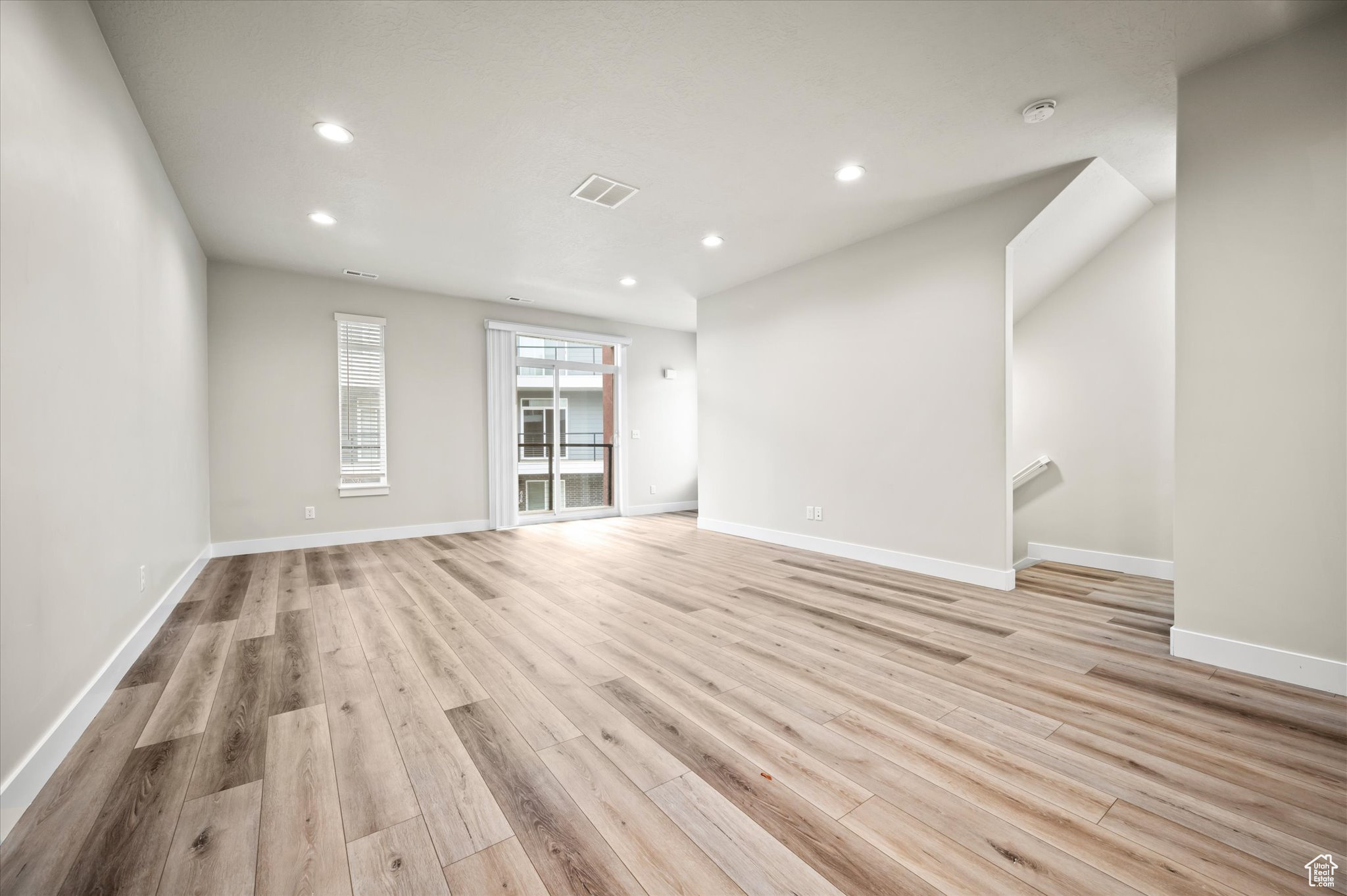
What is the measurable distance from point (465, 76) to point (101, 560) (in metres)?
2.63

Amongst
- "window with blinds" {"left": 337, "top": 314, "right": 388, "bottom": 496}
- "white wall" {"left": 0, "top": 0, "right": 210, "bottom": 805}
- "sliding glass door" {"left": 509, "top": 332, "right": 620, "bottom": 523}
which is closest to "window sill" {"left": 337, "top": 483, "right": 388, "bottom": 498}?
"window with blinds" {"left": 337, "top": 314, "right": 388, "bottom": 496}

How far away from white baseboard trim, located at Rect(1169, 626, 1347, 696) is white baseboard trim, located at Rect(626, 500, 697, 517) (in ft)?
19.4

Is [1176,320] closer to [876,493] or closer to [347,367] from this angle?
[876,493]

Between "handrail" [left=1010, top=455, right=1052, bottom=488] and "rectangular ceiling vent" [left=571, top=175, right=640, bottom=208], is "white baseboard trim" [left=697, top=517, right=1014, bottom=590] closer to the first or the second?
"handrail" [left=1010, top=455, right=1052, bottom=488]

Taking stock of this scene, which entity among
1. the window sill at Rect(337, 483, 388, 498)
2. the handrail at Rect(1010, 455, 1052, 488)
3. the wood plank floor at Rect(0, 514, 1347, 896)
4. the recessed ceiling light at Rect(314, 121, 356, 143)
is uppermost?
the recessed ceiling light at Rect(314, 121, 356, 143)

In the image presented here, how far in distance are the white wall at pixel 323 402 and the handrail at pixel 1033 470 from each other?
536 cm

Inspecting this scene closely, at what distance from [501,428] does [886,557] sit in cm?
459

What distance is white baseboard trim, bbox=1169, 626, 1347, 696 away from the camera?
7.18ft

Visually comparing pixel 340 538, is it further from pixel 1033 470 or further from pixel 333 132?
pixel 1033 470

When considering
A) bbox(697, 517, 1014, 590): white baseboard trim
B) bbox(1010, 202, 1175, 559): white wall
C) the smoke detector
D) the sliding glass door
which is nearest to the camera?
the smoke detector

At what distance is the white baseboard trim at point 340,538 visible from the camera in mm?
5062

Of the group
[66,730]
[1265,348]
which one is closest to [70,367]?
[66,730]

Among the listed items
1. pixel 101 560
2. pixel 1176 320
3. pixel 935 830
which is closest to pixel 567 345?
pixel 101 560

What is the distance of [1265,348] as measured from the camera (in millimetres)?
2354
